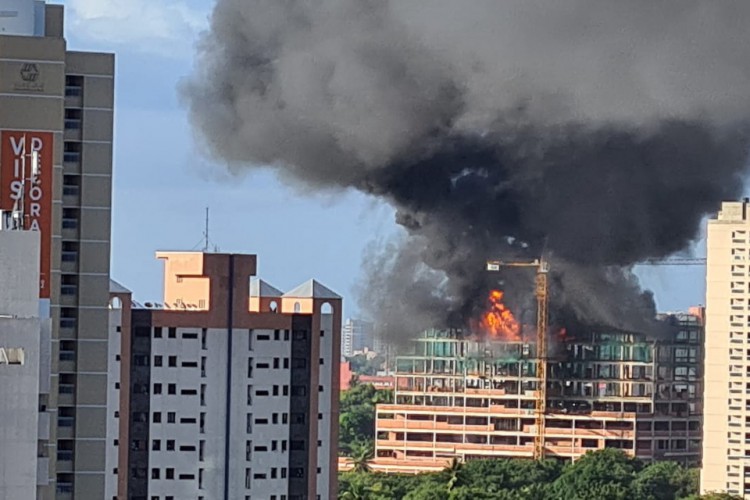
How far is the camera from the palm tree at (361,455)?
151 ft

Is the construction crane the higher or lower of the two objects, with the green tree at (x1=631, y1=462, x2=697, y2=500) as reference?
higher

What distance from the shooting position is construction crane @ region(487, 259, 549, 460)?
4988cm

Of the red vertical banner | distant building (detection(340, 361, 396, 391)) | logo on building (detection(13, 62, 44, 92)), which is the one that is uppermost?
logo on building (detection(13, 62, 44, 92))

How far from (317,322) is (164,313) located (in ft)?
5.30

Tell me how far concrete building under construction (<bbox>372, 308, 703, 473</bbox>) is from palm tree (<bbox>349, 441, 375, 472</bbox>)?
409mm

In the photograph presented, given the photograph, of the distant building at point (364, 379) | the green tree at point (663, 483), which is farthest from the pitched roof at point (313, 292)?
the distant building at point (364, 379)

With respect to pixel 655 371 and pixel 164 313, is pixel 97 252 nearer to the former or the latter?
pixel 164 313

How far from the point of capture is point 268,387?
26828 millimetres

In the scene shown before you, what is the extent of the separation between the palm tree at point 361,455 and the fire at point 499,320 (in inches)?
132

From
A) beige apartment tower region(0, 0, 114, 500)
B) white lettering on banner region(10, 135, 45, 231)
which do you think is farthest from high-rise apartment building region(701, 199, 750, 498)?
white lettering on banner region(10, 135, 45, 231)

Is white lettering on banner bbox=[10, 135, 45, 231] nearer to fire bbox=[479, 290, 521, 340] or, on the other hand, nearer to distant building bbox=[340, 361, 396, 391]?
fire bbox=[479, 290, 521, 340]

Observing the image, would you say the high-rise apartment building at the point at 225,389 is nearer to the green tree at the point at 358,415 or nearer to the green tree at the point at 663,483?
the green tree at the point at 663,483

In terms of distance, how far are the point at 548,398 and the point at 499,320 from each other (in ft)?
6.62

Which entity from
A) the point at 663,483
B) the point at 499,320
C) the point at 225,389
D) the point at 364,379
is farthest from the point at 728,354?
the point at 364,379
